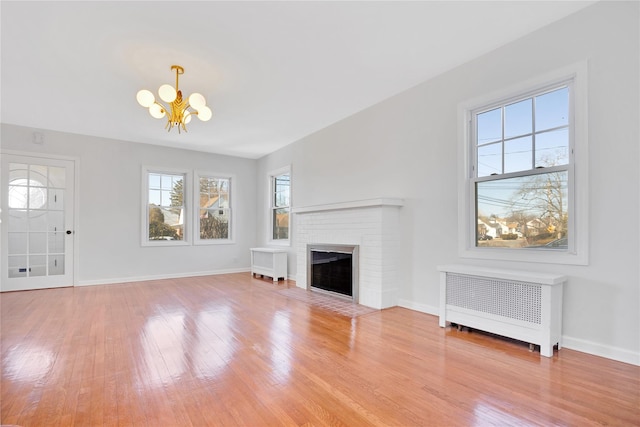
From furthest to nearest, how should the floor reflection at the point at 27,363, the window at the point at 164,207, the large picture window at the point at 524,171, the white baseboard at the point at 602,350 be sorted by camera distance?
1. the window at the point at 164,207
2. the large picture window at the point at 524,171
3. the white baseboard at the point at 602,350
4. the floor reflection at the point at 27,363

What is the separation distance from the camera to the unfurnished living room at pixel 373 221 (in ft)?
6.58

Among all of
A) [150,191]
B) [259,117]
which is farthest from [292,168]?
[150,191]

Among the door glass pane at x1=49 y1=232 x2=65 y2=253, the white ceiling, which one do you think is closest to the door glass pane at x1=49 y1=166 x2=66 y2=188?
the door glass pane at x1=49 y1=232 x2=65 y2=253

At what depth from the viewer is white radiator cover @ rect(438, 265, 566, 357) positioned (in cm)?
254

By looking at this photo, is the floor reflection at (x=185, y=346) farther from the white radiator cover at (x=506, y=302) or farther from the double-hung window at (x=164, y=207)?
the double-hung window at (x=164, y=207)

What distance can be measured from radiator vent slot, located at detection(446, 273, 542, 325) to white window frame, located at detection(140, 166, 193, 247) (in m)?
5.52

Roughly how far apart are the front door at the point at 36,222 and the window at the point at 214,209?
2268mm

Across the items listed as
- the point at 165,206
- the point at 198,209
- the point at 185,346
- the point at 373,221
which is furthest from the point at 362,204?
the point at 165,206

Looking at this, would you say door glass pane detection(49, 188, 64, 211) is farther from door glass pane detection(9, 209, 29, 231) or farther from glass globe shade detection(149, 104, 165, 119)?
glass globe shade detection(149, 104, 165, 119)

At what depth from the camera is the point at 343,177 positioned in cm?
515

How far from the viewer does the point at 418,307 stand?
3.83 m

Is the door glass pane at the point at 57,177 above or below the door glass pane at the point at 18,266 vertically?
above

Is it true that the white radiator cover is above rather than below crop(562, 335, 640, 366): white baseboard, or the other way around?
above

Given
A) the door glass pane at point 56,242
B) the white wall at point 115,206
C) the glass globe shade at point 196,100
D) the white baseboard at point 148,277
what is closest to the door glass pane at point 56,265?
the door glass pane at point 56,242
